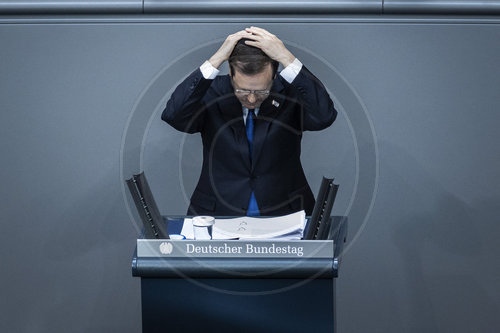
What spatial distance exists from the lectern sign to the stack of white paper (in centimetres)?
14

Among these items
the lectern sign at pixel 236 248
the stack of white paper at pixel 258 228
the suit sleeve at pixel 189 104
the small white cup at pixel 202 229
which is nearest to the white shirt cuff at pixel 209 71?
the suit sleeve at pixel 189 104

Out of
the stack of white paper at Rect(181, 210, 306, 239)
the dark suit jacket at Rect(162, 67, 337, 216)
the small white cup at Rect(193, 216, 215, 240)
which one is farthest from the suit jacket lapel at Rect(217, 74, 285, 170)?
the small white cup at Rect(193, 216, 215, 240)

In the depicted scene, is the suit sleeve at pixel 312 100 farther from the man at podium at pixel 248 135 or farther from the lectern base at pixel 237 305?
the lectern base at pixel 237 305

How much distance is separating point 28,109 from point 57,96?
14 centimetres

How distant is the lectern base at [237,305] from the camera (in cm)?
263

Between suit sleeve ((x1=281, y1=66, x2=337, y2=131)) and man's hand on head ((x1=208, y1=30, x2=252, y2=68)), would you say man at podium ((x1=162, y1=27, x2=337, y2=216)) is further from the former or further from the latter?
man's hand on head ((x1=208, y1=30, x2=252, y2=68))

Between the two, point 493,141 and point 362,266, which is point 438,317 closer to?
point 362,266

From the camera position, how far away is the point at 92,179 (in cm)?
404

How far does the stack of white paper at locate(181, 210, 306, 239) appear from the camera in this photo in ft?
8.99

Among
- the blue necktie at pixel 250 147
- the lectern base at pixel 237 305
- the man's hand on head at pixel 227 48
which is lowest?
the lectern base at pixel 237 305

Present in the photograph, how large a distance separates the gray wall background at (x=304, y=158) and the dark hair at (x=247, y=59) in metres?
0.76

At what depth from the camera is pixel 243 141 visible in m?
3.38

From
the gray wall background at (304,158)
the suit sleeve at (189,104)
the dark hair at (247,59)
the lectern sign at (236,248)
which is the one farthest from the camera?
the gray wall background at (304,158)

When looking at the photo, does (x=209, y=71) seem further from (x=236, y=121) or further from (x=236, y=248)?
(x=236, y=248)
